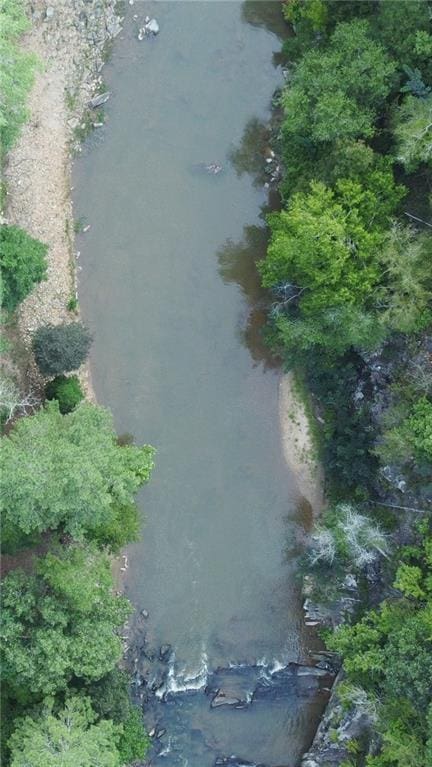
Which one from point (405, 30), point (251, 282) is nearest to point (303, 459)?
point (251, 282)

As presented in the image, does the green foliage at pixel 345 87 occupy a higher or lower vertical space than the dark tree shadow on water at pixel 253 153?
lower

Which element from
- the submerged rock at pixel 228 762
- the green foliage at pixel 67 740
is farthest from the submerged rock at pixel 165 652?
the green foliage at pixel 67 740

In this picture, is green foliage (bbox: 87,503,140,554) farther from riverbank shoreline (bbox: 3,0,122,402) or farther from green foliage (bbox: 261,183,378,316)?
green foliage (bbox: 261,183,378,316)

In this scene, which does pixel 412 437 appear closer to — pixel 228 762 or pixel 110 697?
pixel 110 697

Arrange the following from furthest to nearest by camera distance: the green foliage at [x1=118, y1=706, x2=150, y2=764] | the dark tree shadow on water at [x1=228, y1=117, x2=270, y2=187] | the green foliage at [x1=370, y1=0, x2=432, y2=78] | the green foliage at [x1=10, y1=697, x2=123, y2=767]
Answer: the dark tree shadow on water at [x1=228, y1=117, x2=270, y2=187] → the green foliage at [x1=118, y1=706, x2=150, y2=764] → the green foliage at [x1=370, y1=0, x2=432, y2=78] → the green foliage at [x1=10, y1=697, x2=123, y2=767]

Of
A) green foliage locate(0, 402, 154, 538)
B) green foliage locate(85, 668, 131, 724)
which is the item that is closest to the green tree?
green foliage locate(0, 402, 154, 538)

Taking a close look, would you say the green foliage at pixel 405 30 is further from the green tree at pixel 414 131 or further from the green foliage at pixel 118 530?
the green foliage at pixel 118 530
